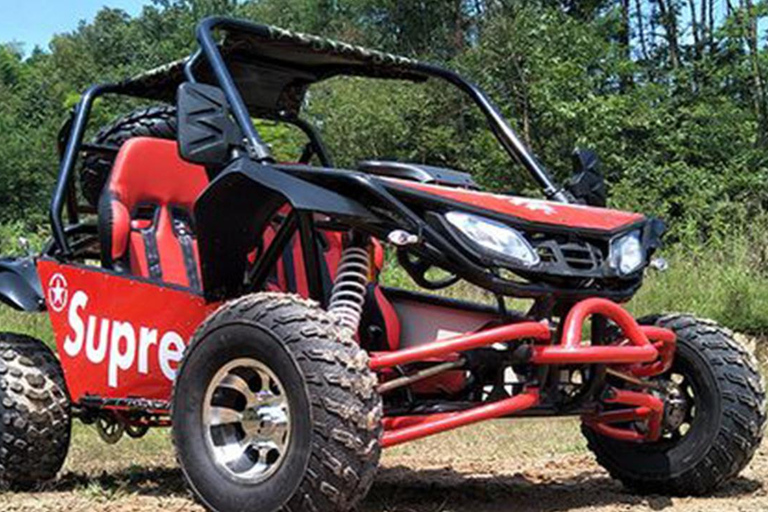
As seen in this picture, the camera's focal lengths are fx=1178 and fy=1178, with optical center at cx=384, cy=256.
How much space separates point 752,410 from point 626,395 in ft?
2.09

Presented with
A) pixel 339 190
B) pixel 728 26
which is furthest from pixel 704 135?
pixel 339 190

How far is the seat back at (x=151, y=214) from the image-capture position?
543 cm

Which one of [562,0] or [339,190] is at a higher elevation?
[562,0]

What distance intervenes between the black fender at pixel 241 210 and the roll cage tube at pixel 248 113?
0.47 ft

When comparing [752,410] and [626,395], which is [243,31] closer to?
[626,395]

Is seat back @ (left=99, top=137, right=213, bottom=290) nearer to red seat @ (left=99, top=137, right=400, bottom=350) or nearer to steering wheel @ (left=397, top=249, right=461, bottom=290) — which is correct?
red seat @ (left=99, top=137, right=400, bottom=350)

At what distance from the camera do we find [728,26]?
97.6 ft

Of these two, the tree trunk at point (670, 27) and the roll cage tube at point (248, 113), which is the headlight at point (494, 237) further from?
the tree trunk at point (670, 27)

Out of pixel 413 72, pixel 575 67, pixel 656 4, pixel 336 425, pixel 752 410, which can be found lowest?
pixel 752 410

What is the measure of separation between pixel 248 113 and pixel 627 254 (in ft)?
5.09

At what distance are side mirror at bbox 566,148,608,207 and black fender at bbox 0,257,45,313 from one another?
254cm

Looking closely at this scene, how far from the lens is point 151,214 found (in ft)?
18.6

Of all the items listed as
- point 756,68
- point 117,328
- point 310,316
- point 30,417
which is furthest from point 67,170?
point 756,68

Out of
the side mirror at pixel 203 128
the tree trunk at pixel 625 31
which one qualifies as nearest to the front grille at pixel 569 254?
the side mirror at pixel 203 128
